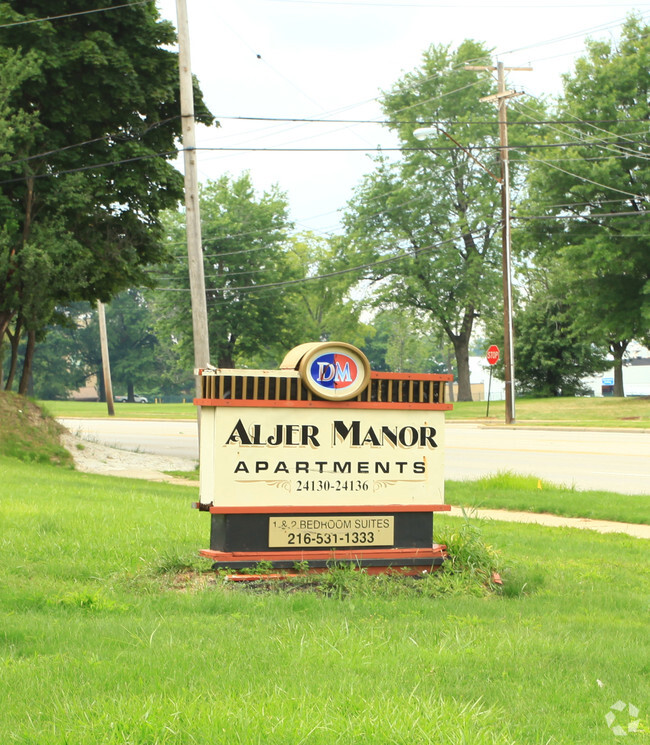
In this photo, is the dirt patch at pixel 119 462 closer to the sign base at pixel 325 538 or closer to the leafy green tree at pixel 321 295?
the sign base at pixel 325 538

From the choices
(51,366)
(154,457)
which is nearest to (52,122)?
(154,457)

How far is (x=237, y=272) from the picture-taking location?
5769 centimetres

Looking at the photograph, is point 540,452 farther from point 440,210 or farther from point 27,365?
point 440,210

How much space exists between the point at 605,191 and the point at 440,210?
1362cm

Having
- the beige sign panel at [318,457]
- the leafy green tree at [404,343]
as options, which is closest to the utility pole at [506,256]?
the leafy green tree at [404,343]

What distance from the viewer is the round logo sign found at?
272 inches

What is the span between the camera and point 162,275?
57.9 meters

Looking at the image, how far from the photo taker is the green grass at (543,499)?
12.3m

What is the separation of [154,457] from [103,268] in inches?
197

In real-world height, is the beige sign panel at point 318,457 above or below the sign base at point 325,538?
above

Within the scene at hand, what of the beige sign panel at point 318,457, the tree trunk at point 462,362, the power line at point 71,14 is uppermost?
the power line at point 71,14

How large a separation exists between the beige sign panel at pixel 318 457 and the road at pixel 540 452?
866cm

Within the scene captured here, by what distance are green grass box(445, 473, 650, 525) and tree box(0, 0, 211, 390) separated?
9883 millimetres

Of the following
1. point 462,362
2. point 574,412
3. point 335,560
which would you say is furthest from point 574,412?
point 335,560
